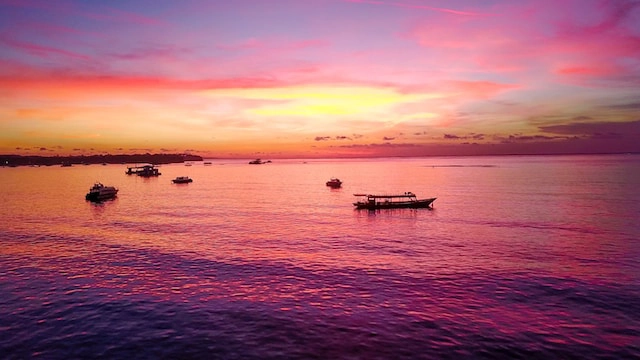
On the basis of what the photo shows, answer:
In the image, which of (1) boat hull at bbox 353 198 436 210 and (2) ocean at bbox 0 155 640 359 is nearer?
(2) ocean at bbox 0 155 640 359

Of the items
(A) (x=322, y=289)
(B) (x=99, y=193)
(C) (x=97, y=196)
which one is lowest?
(A) (x=322, y=289)

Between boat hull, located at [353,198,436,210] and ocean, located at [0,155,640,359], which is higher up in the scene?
boat hull, located at [353,198,436,210]

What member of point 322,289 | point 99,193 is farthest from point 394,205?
point 99,193

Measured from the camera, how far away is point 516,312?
118 ft

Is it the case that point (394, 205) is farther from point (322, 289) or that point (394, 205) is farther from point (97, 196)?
point (97, 196)

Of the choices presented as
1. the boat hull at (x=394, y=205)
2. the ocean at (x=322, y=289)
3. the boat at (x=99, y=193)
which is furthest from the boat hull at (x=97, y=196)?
the boat hull at (x=394, y=205)

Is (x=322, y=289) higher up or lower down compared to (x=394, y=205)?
lower down

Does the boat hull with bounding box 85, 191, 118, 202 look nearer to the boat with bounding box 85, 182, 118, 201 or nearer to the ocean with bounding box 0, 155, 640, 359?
the boat with bounding box 85, 182, 118, 201

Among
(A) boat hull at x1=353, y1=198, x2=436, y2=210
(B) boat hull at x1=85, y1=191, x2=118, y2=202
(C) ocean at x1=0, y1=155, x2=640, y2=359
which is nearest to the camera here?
(C) ocean at x1=0, y1=155, x2=640, y2=359

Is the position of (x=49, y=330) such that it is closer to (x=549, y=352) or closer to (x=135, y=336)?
(x=135, y=336)

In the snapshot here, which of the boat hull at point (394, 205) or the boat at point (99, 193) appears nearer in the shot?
the boat hull at point (394, 205)

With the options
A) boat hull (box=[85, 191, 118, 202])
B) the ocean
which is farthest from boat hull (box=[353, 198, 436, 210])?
boat hull (box=[85, 191, 118, 202])

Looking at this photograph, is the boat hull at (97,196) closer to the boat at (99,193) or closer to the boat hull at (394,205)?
the boat at (99,193)

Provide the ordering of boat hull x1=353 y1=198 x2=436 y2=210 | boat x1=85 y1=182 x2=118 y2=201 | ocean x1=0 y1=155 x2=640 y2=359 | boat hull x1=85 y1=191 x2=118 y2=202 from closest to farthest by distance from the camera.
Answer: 1. ocean x1=0 y1=155 x2=640 y2=359
2. boat hull x1=353 y1=198 x2=436 y2=210
3. boat hull x1=85 y1=191 x2=118 y2=202
4. boat x1=85 y1=182 x2=118 y2=201
